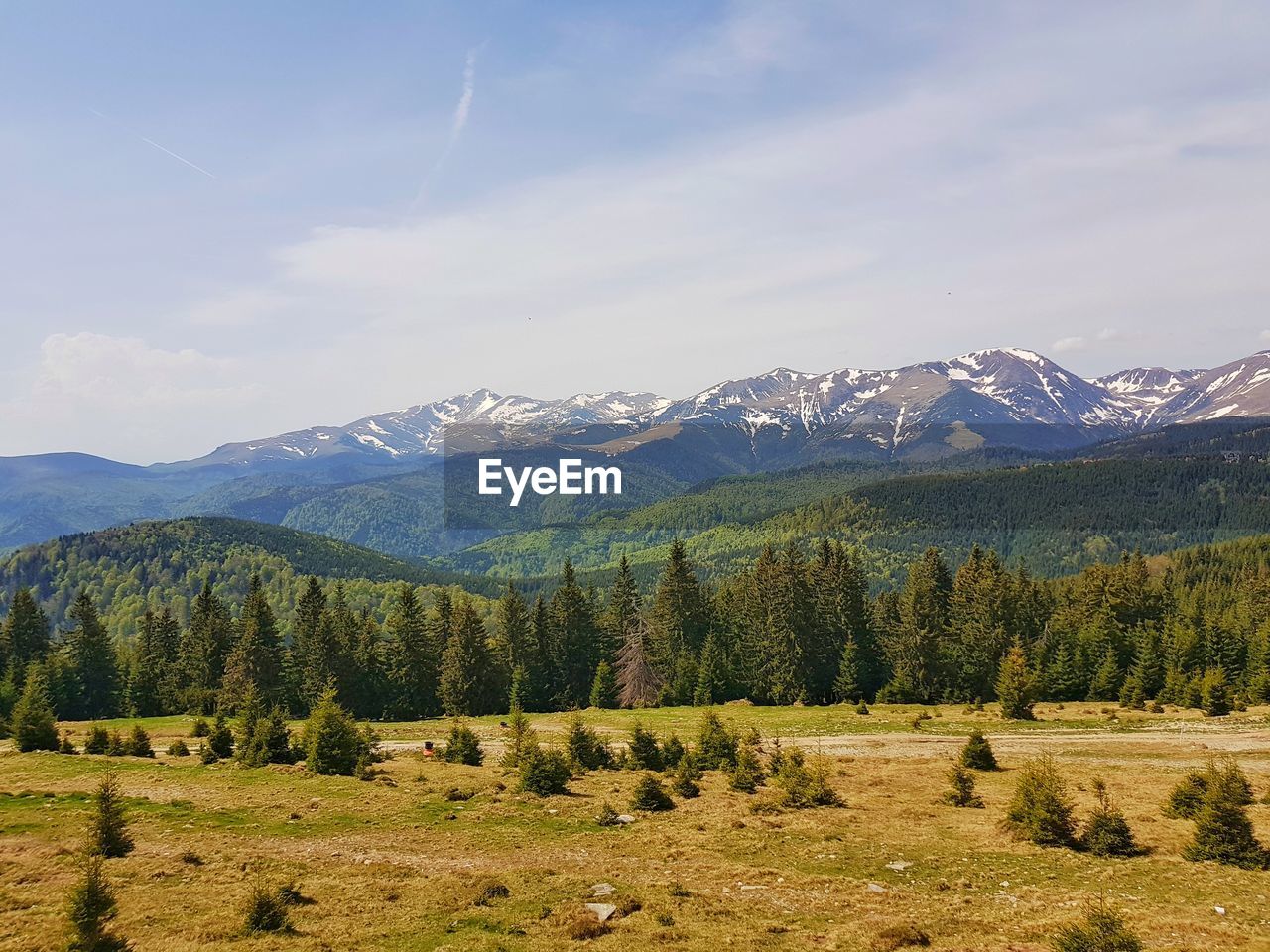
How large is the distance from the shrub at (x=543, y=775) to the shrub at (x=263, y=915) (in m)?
16.8

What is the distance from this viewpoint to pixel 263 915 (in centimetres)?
1967

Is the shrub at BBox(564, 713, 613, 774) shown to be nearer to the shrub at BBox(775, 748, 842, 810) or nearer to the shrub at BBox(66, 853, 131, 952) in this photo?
the shrub at BBox(775, 748, 842, 810)

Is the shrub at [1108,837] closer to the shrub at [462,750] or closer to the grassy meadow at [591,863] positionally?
the grassy meadow at [591,863]

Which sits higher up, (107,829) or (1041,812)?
(107,829)

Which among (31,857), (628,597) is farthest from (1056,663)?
(31,857)

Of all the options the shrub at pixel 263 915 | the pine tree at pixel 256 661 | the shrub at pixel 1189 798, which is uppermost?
the shrub at pixel 263 915

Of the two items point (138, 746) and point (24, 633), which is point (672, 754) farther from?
point (24, 633)

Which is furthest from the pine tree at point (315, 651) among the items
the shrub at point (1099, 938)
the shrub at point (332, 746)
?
the shrub at point (1099, 938)

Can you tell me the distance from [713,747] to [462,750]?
1559cm

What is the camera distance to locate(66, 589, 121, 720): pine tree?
88750 millimetres

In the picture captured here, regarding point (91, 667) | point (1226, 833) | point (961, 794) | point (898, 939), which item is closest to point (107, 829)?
point (898, 939)

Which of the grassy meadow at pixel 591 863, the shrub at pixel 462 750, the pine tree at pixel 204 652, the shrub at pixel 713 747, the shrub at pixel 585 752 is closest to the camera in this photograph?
the grassy meadow at pixel 591 863

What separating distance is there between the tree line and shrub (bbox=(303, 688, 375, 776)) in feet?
133

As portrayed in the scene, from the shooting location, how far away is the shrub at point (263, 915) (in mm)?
19562
